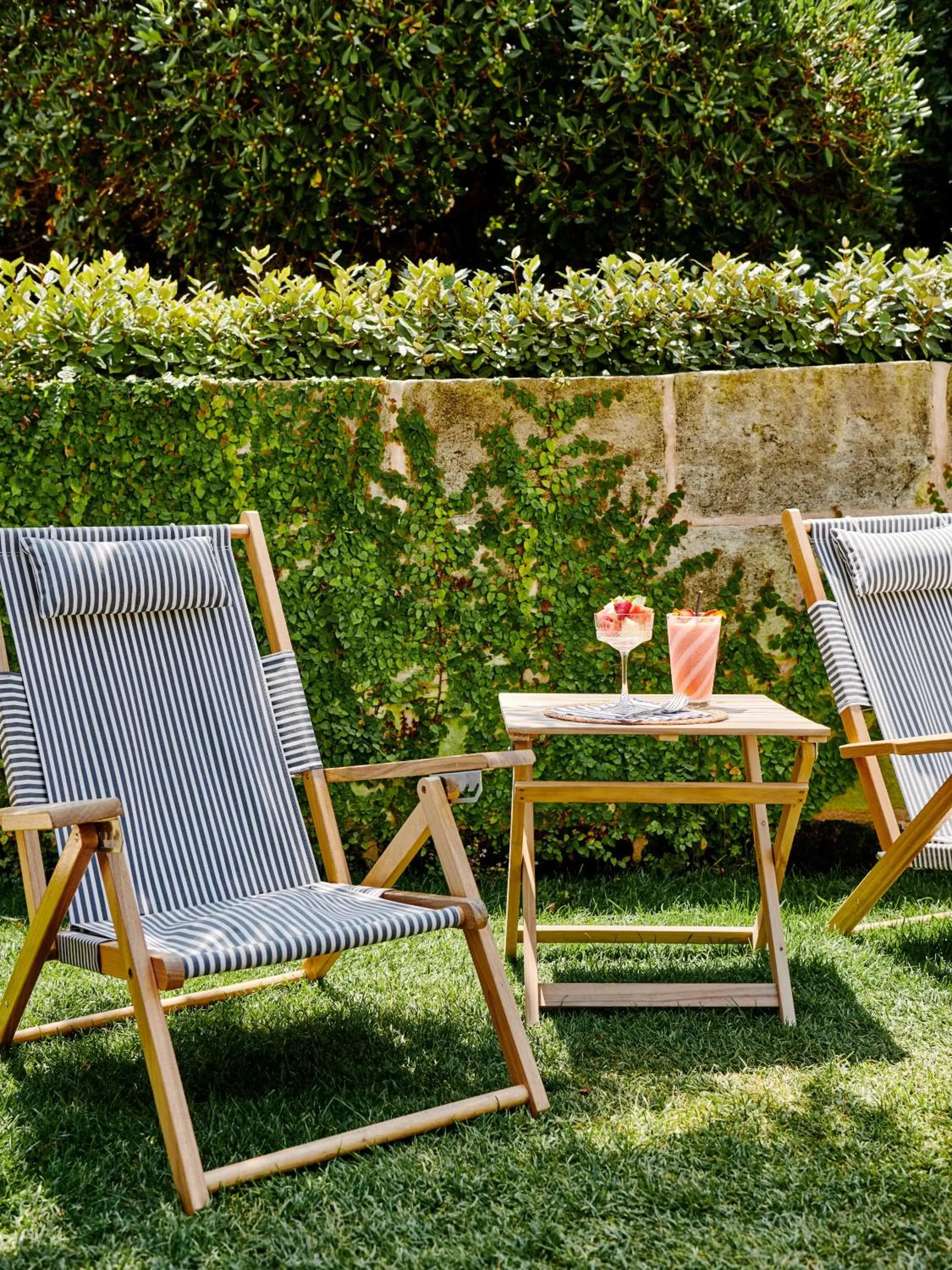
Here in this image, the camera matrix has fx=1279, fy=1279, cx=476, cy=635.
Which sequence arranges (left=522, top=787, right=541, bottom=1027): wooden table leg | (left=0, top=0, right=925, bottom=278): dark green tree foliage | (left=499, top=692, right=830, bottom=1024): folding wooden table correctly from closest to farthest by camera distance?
(left=499, top=692, right=830, bottom=1024): folding wooden table, (left=522, top=787, right=541, bottom=1027): wooden table leg, (left=0, top=0, right=925, bottom=278): dark green tree foliage

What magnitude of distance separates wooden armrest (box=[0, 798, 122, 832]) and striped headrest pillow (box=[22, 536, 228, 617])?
77 centimetres

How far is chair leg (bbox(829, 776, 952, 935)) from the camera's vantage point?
300cm

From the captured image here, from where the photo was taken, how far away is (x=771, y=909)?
2980 mm

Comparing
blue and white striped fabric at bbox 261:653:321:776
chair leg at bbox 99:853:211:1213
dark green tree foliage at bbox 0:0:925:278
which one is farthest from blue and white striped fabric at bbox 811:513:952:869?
dark green tree foliage at bbox 0:0:925:278

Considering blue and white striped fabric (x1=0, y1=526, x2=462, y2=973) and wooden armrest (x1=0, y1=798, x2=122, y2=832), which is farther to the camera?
blue and white striped fabric (x1=0, y1=526, x2=462, y2=973)

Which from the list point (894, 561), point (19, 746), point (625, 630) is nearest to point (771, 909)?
point (625, 630)

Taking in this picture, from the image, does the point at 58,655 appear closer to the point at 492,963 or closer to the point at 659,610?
the point at 492,963

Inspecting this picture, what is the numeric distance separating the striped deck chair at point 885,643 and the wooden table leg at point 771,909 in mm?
322

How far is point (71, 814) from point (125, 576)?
979 mm

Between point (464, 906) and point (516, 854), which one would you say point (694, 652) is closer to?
point (516, 854)

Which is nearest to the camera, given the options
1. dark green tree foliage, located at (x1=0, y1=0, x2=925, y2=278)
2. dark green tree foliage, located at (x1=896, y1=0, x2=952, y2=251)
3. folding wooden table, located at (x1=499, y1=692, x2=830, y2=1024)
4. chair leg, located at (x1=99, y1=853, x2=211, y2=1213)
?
chair leg, located at (x1=99, y1=853, x2=211, y2=1213)

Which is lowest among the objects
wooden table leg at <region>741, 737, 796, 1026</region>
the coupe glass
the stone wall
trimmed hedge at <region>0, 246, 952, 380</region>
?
wooden table leg at <region>741, 737, 796, 1026</region>

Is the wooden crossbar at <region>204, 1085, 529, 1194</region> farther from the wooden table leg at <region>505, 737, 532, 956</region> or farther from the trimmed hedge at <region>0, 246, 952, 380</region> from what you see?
the trimmed hedge at <region>0, 246, 952, 380</region>

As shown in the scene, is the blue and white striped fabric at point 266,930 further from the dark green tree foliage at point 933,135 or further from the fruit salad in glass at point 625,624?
the dark green tree foliage at point 933,135
